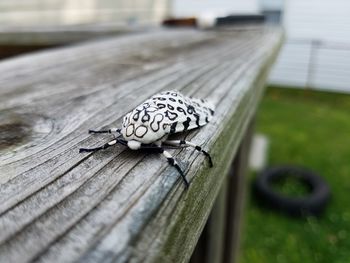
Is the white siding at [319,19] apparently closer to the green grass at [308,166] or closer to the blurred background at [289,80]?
the blurred background at [289,80]

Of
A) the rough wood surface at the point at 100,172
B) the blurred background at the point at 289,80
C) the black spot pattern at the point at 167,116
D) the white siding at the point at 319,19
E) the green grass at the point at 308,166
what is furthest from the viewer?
the white siding at the point at 319,19

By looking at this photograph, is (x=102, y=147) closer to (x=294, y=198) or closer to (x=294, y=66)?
(x=294, y=198)

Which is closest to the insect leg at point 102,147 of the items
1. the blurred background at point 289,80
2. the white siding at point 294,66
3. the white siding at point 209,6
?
the blurred background at point 289,80

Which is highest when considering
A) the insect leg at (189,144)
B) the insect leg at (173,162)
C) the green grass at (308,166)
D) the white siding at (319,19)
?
the insect leg at (173,162)

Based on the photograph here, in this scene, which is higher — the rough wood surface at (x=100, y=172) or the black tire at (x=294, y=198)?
the rough wood surface at (x=100, y=172)

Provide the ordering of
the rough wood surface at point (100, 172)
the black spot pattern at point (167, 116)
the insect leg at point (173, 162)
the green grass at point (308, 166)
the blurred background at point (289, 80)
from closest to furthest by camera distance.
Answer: the rough wood surface at point (100, 172), the insect leg at point (173, 162), the black spot pattern at point (167, 116), the blurred background at point (289, 80), the green grass at point (308, 166)

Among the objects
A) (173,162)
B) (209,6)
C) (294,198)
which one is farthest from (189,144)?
(209,6)

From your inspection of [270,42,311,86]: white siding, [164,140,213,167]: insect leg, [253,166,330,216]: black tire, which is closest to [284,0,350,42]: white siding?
[270,42,311,86]: white siding

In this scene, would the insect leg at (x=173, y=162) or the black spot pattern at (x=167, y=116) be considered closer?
the insect leg at (x=173, y=162)
